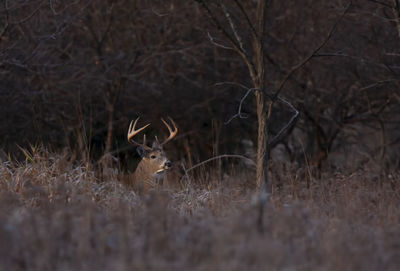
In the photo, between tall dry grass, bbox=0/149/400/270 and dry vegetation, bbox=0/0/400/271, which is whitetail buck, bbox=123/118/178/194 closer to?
dry vegetation, bbox=0/0/400/271

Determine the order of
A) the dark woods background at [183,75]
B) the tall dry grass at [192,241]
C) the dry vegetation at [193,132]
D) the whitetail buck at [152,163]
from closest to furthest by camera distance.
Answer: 1. the tall dry grass at [192,241]
2. the dry vegetation at [193,132]
3. the whitetail buck at [152,163]
4. the dark woods background at [183,75]

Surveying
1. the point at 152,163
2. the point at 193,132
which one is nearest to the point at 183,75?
the point at 193,132

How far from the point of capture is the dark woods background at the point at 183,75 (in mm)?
12248

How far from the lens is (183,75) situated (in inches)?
565

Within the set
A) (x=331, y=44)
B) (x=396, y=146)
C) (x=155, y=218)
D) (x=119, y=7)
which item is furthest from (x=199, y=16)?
(x=155, y=218)

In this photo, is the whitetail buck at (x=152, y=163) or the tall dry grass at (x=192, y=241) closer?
the tall dry grass at (x=192, y=241)

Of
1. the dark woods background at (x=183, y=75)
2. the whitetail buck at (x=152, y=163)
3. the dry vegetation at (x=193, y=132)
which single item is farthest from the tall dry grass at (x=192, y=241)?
the dark woods background at (x=183, y=75)

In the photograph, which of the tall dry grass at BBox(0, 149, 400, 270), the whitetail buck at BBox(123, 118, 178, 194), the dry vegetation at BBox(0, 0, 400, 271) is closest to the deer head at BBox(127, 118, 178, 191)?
the whitetail buck at BBox(123, 118, 178, 194)

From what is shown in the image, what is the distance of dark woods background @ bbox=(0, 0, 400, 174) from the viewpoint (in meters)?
12.2

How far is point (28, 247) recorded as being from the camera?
455 centimetres

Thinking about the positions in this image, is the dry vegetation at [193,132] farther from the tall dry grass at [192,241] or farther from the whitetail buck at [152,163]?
the whitetail buck at [152,163]

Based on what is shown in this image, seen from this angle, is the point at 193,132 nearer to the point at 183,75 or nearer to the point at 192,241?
the point at 183,75

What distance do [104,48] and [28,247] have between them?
35.6 feet

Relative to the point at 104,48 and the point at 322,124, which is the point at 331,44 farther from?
the point at 104,48
